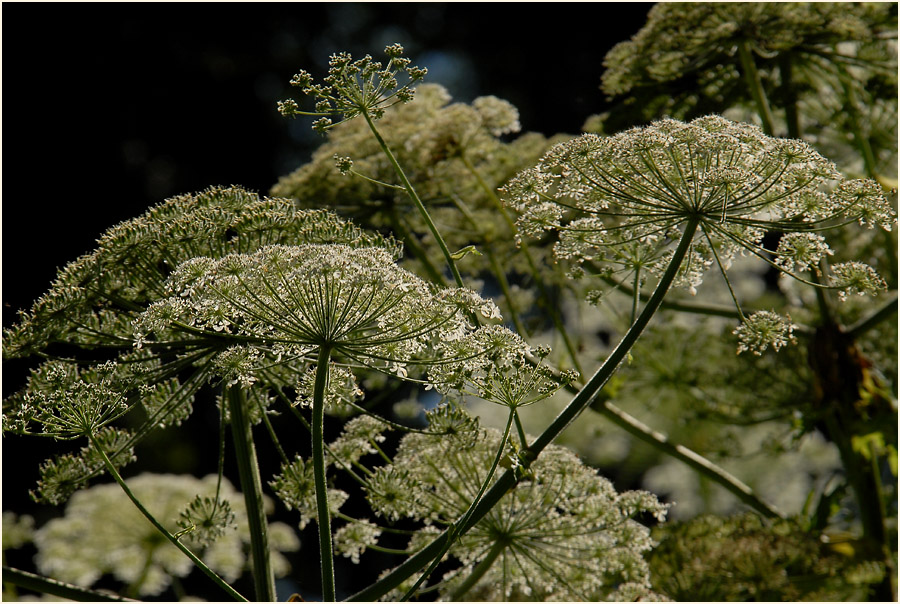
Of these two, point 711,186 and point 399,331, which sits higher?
point 711,186

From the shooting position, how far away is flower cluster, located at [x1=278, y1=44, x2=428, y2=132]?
132cm

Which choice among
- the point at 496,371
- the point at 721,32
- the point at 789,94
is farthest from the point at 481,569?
the point at 789,94

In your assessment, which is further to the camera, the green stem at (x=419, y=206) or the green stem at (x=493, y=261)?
the green stem at (x=493, y=261)

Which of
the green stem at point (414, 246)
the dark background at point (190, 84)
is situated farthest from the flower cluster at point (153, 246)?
the dark background at point (190, 84)

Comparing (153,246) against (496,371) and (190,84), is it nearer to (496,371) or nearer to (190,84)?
(496,371)

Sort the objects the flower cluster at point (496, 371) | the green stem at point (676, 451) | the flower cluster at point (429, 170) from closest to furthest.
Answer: the flower cluster at point (496, 371), the green stem at point (676, 451), the flower cluster at point (429, 170)

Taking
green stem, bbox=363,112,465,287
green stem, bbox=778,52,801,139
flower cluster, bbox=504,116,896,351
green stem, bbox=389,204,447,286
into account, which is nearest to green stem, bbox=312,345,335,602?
green stem, bbox=363,112,465,287

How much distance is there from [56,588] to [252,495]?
347 millimetres

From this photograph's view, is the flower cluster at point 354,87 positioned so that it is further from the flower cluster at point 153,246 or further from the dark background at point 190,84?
the dark background at point 190,84

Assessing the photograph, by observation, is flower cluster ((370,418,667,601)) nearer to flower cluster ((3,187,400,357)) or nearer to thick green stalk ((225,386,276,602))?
thick green stalk ((225,386,276,602))

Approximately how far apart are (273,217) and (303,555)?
5258 millimetres

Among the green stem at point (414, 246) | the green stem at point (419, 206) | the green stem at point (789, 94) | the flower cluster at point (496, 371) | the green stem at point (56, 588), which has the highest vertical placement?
the green stem at point (789, 94)

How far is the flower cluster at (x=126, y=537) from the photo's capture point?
2.84 meters

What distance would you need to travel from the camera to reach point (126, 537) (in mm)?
2965
